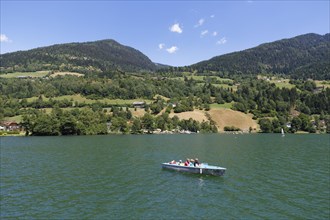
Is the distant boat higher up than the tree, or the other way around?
the tree

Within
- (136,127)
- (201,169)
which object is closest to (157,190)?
(201,169)

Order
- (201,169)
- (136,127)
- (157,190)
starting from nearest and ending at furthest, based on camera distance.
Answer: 1. (157,190)
2. (201,169)
3. (136,127)

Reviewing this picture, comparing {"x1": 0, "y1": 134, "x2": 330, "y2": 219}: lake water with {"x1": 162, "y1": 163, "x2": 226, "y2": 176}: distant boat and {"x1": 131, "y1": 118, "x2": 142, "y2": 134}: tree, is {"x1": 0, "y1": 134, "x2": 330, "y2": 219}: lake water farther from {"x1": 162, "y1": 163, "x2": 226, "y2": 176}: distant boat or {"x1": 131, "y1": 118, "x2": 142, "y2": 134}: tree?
{"x1": 131, "y1": 118, "x2": 142, "y2": 134}: tree

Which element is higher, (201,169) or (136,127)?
(136,127)

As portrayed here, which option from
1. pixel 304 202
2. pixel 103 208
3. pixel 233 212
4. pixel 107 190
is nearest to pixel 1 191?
pixel 107 190

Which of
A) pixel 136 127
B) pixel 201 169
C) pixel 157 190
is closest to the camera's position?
pixel 157 190

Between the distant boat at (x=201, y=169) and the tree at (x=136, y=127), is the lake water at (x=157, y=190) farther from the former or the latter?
the tree at (x=136, y=127)

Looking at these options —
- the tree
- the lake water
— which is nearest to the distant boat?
the lake water

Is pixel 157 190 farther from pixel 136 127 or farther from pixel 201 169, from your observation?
pixel 136 127

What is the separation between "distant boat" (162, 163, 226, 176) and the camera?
54.8 metres

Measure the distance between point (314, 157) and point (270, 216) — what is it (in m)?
52.1

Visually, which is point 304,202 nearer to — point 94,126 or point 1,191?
point 1,191

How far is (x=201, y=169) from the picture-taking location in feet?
189

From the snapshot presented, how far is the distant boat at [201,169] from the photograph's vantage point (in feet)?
180
